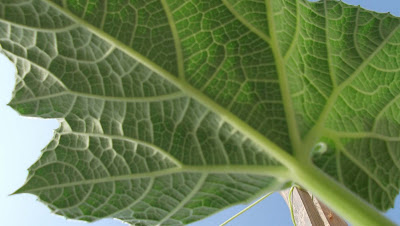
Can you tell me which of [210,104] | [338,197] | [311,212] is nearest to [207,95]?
[210,104]

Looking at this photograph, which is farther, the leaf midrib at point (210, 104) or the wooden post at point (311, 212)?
the wooden post at point (311, 212)

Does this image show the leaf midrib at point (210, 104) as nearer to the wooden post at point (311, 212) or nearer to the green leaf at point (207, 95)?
the green leaf at point (207, 95)

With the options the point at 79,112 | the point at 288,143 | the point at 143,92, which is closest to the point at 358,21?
the point at 288,143

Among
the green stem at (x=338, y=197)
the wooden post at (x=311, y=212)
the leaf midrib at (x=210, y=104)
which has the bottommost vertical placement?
the green stem at (x=338, y=197)

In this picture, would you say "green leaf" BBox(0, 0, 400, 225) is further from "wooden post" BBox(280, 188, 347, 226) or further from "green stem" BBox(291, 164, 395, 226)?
"wooden post" BBox(280, 188, 347, 226)

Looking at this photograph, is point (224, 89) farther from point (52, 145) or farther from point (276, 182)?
point (52, 145)

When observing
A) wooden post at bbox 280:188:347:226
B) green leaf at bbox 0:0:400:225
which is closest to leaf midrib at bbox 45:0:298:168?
green leaf at bbox 0:0:400:225

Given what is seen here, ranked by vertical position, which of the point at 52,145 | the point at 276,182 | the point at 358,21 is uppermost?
the point at 358,21

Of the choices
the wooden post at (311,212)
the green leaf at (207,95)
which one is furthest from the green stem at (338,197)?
the wooden post at (311,212)
